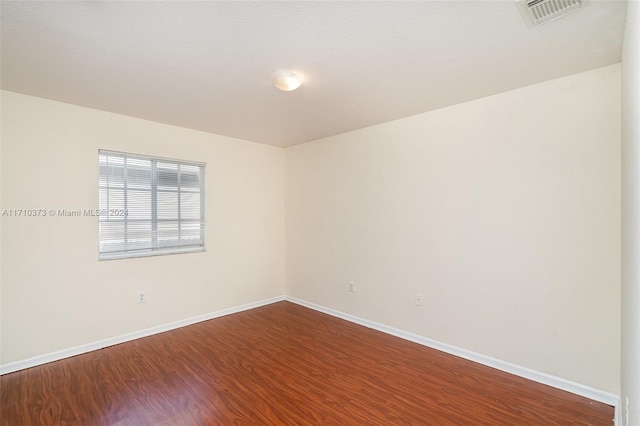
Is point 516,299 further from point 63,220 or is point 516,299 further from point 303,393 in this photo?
point 63,220

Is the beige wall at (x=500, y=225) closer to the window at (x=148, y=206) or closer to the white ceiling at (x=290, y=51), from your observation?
the white ceiling at (x=290, y=51)

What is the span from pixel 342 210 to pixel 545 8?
2.78m

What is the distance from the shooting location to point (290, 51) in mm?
1958

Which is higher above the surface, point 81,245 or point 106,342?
point 81,245

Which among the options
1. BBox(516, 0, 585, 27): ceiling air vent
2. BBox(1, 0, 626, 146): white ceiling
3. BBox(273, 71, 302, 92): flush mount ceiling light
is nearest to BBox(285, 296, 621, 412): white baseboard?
BBox(1, 0, 626, 146): white ceiling

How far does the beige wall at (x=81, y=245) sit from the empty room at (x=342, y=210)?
0.02 meters

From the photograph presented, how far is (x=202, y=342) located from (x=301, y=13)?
3.19m

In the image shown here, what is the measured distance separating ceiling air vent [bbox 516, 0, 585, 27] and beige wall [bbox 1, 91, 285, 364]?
11.5 feet

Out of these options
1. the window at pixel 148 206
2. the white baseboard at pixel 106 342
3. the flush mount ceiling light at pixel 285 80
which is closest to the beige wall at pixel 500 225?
the flush mount ceiling light at pixel 285 80

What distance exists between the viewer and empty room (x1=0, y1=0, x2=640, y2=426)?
1.77 meters

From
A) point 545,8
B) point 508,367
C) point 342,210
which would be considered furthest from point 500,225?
point 342,210

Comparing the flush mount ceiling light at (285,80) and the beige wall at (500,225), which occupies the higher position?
the flush mount ceiling light at (285,80)

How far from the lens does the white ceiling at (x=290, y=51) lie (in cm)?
159

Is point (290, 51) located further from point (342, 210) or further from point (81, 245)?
point (81, 245)
